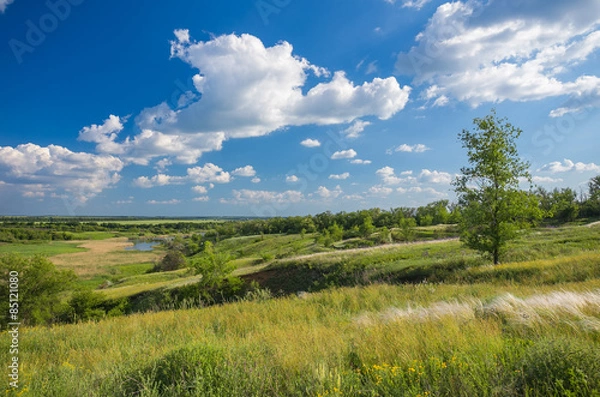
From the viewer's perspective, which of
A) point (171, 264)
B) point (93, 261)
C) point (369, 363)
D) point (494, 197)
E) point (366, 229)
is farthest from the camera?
point (93, 261)

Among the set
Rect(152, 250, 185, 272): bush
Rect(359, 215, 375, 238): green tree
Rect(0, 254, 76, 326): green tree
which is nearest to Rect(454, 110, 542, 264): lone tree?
Rect(0, 254, 76, 326): green tree

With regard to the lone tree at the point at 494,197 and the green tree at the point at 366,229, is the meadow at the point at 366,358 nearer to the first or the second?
the lone tree at the point at 494,197

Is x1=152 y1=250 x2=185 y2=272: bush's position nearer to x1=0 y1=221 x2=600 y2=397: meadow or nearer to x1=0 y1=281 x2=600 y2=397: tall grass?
x1=0 y1=221 x2=600 y2=397: meadow

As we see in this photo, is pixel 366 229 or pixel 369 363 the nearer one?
pixel 369 363

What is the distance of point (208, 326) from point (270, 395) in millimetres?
4454

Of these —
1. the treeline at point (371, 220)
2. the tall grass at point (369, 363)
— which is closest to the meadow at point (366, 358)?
the tall grass at point (369, 363)

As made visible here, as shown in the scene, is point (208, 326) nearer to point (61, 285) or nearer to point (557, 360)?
point (557, 360)

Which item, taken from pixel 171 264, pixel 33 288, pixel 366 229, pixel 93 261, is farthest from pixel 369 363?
pixel 93 261

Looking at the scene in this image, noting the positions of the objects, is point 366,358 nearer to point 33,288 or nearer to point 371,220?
point 33,288

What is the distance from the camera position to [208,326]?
7.08m

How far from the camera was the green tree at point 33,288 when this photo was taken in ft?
80.5

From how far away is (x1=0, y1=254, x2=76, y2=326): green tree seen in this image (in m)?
24.5

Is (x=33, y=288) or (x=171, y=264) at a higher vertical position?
(x=33, y=288)

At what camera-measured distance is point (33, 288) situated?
2566 cm
